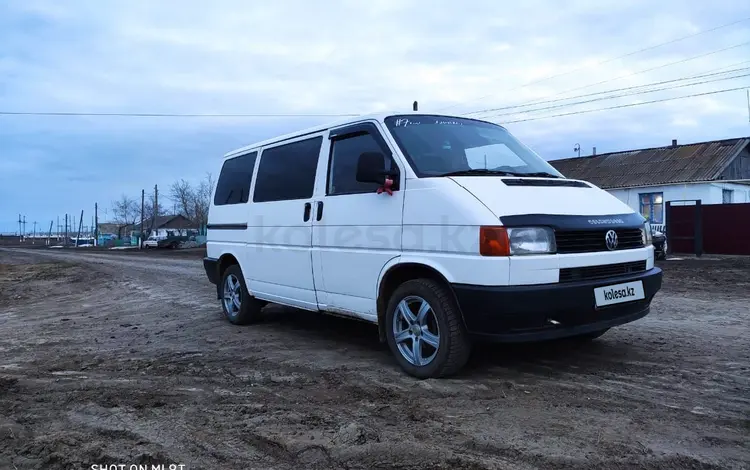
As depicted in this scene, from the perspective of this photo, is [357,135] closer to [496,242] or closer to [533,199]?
[533,199]

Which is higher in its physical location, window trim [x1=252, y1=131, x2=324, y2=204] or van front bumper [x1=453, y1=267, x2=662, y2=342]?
window trim [x1=252, y1=131, x2=324, y2=204]

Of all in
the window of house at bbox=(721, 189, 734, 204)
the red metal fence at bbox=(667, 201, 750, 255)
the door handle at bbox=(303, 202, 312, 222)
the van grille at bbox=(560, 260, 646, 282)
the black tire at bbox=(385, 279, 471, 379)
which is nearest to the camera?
the van grille at bbox=(560, 260, 646, 282)

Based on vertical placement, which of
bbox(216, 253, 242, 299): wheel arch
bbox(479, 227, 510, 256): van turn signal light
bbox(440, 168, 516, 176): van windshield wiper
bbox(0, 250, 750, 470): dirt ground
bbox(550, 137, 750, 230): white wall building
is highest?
bbox(550, 137, 750, 230): white wall building

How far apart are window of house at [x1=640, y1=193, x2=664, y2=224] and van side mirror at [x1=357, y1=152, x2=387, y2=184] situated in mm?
25213

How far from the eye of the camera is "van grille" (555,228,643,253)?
3791 mm

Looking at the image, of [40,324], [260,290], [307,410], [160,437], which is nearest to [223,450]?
[160,437]

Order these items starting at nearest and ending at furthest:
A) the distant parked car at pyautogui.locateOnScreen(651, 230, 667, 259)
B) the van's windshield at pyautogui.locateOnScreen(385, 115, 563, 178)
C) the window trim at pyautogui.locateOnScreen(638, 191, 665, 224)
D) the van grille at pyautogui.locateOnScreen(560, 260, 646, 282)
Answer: the van grille at pyautogui.locateOnScreen(560, 260, 646, 282), the van's windshield at pyautogui.locateOnScreen(385, 115, 563, 178), the distant parked car at pyautogui.locateOnScreen(651, 230, 667, 259), the window trim at pyautogui.locateOnScreen(638, 191, 665, 224)

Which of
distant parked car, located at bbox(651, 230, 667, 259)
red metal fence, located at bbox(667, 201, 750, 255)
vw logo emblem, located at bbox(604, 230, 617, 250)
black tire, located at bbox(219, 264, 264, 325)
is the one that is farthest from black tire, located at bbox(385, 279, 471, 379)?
red metal fence, located at bbox(667, 201, 750, 255)

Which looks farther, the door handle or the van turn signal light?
the door handle

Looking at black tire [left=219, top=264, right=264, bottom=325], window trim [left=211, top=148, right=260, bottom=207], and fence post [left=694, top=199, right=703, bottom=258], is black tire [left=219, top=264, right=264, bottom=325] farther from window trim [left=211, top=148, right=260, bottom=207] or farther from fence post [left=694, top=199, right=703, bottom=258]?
fence post [left=694, top=199, right=703, bottom=258]

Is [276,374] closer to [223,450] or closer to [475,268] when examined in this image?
[223,450]

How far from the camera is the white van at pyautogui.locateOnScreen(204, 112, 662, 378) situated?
3.71m

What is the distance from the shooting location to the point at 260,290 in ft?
20.2

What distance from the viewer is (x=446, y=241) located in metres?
3.93
